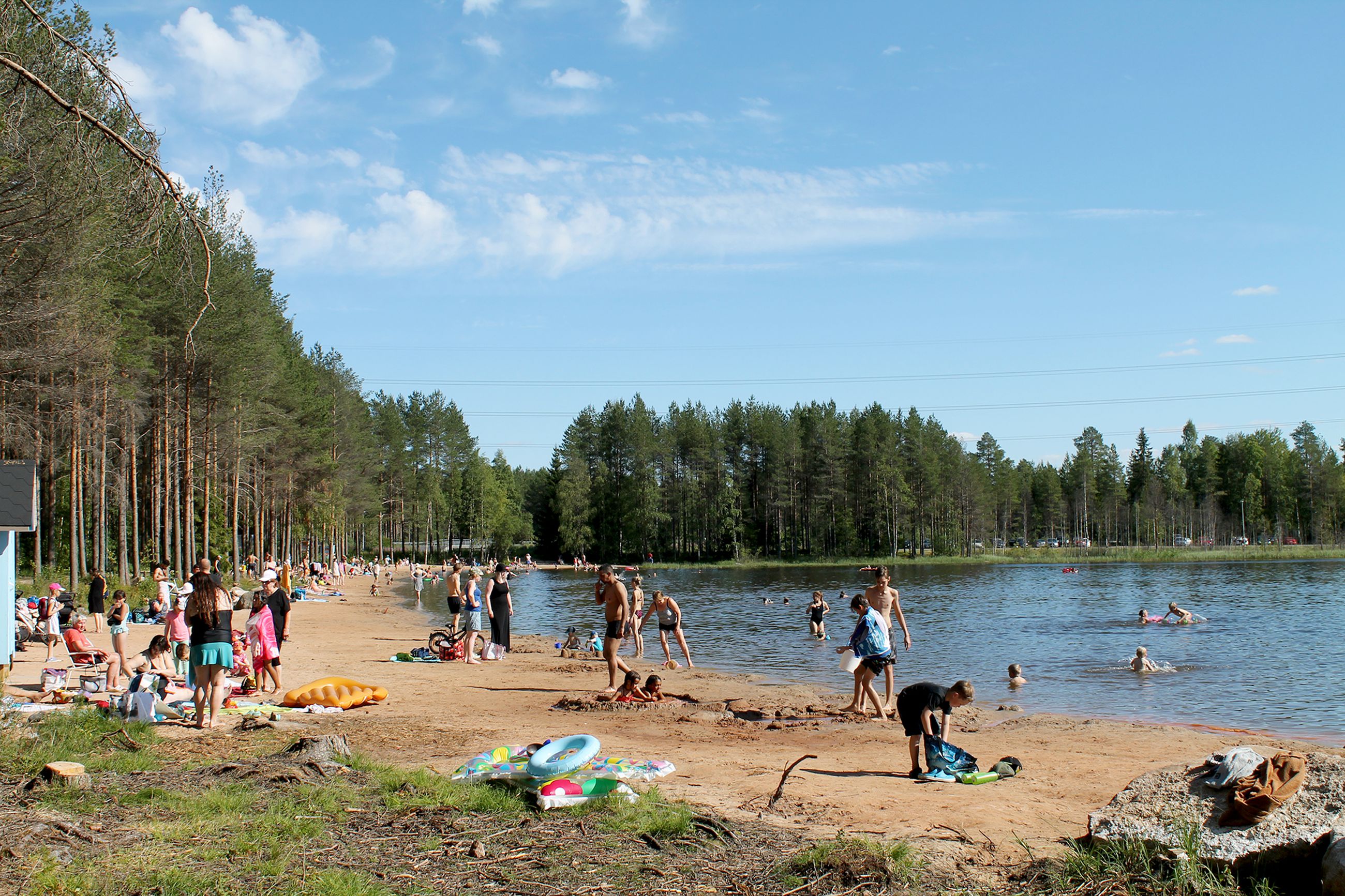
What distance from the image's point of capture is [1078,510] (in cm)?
10488

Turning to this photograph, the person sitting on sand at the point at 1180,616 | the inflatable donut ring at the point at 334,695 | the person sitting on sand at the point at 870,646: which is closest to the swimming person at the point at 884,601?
the person sitting on sand at the point at 870,646

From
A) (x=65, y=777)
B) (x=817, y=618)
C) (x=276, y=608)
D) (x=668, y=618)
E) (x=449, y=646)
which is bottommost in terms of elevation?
(x=817, y=618)

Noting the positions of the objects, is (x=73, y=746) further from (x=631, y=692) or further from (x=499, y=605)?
(x=499, y=605)

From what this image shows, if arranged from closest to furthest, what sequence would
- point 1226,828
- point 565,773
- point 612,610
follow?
point 1226,828
point 565,773
point 612,610

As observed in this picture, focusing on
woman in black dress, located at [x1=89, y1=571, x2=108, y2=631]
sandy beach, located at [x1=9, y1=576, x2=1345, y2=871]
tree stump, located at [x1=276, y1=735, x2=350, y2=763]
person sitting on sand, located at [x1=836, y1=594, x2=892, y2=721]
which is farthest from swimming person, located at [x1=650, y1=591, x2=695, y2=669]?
woman in black dress, located at [x1=89, y1=571, x2=108, y2=631]

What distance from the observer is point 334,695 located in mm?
12516

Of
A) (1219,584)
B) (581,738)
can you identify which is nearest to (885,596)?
(581,738)

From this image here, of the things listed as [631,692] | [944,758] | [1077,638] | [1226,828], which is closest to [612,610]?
[631,692]

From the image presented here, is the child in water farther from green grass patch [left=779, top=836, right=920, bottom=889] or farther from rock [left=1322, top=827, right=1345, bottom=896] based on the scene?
green grass patch [left=779, top=836, right=920, bottom=889]

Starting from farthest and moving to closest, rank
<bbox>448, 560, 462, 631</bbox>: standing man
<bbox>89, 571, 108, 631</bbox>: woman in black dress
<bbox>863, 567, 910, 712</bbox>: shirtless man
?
<bbox>89, 571, 108, 631</bbox>: woman in black dress → <bbox>448, 560, 462, 631</bbox>: standing man → <bbox>863, 567, 910, 712</bbox>: shirtless man

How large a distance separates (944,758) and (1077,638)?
62.6 feet

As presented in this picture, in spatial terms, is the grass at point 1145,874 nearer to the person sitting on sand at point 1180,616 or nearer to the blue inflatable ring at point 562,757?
the blue inflatable ring at point 562,757

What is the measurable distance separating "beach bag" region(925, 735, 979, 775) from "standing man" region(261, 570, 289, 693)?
30.5 ft

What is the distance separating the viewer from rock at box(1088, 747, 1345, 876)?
215 inches
